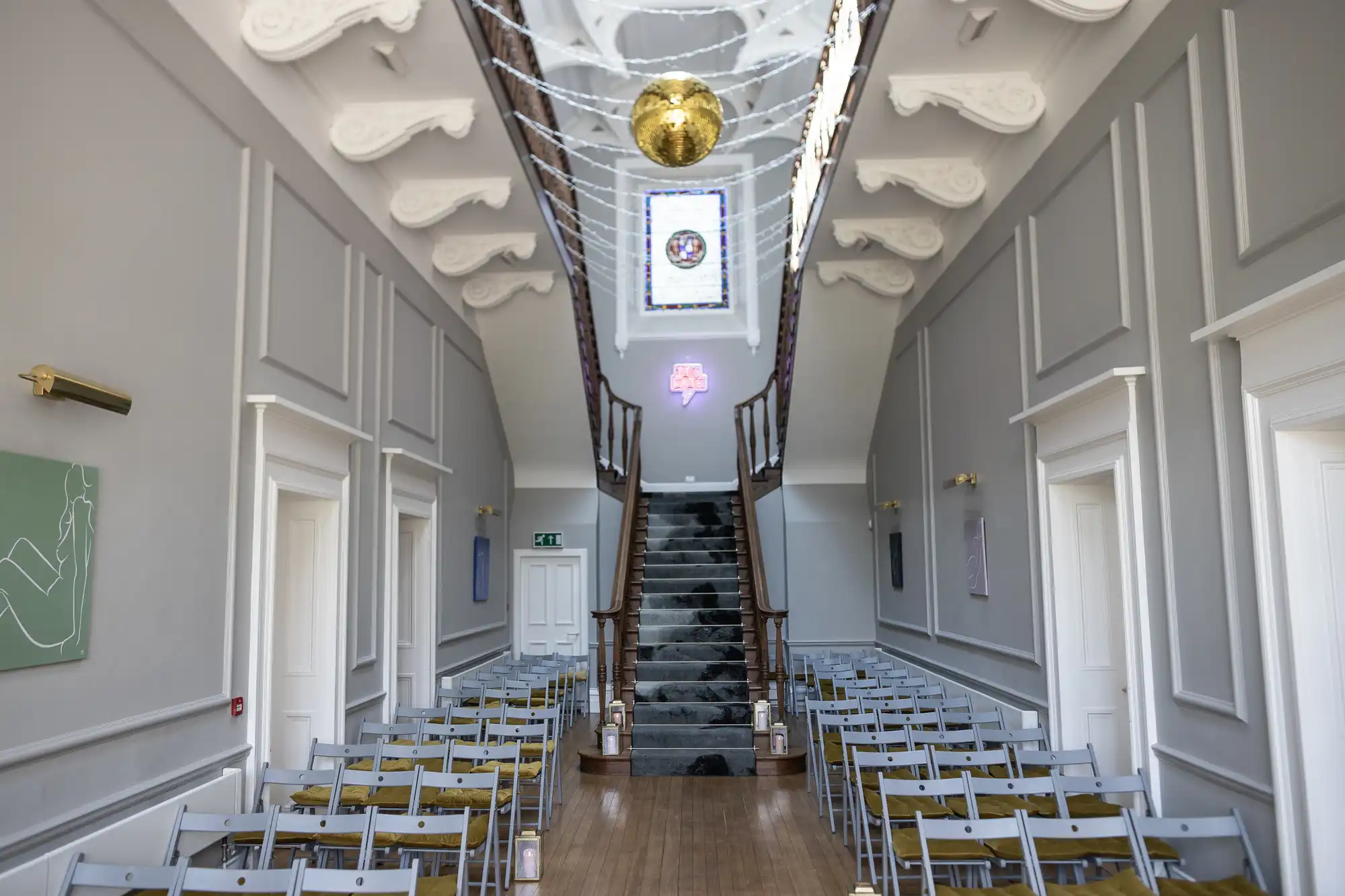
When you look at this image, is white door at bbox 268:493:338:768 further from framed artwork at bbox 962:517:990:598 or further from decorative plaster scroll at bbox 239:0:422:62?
framed artwork at bbox 962:517:990:598

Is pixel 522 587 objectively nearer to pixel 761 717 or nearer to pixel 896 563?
pixel 896 563

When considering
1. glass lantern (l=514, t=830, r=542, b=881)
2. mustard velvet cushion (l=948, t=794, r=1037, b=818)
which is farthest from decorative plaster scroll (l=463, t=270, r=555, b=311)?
mustard velvet cushion (l=948, t=794, r=1037, b=818)

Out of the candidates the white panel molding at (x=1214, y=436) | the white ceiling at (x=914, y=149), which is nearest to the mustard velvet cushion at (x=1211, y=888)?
the white panel molding at (x=1214, y=436)

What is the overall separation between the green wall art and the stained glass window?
10063mm

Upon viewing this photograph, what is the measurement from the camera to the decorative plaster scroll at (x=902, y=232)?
8.28 metres

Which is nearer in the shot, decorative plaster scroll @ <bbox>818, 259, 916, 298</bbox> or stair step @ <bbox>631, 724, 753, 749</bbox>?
stair step @ <bbox>631, 724, 753, 749</bbox>

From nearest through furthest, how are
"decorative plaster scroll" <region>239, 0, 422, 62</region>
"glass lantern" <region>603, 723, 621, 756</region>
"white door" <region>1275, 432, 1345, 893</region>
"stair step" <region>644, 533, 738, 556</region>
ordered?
"white door" <region>1275, 432, 1345, 893</region> < "decorative plaster scroll" <region>239, 0, 422, 62</region> < "glass lantern" <region>603, 723, 621, 756</region> < "stair step" <region>644, 533, 738, 556</region>

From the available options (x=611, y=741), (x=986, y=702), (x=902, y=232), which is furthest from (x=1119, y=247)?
(x=611, y=741)

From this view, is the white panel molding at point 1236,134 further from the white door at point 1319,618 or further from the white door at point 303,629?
the white door at point 303,629

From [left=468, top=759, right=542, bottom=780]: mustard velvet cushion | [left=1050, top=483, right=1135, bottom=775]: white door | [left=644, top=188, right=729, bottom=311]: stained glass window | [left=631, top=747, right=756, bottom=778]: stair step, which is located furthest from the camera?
[left=644, top=188, right=729, bottom=311]: stained glass window

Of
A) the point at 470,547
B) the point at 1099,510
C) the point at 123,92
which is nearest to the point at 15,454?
the point at 123,92

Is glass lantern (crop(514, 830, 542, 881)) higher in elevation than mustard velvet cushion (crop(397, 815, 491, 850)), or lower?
lower

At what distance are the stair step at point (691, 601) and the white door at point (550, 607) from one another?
2108 mm

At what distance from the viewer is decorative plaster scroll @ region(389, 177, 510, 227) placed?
7.35m
